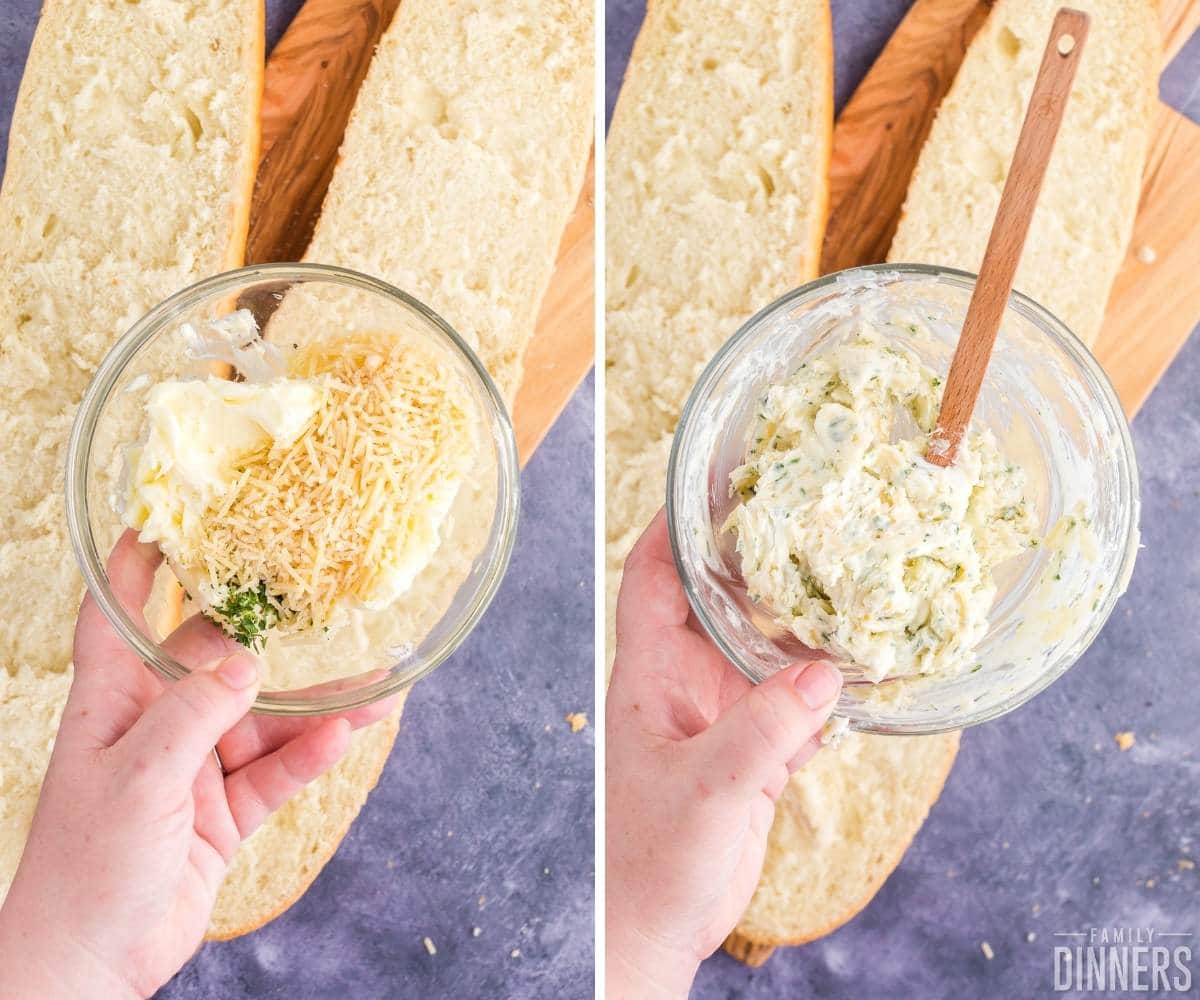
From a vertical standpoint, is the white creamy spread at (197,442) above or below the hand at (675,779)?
above

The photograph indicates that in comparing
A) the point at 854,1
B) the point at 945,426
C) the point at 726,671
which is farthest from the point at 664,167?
the point at 726,671

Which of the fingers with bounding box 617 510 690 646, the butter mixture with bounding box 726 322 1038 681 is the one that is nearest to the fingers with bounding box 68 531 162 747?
the fingers with bounding box 617 510 690 646

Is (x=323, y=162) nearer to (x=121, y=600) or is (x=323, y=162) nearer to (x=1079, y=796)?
(x=121, y=600)

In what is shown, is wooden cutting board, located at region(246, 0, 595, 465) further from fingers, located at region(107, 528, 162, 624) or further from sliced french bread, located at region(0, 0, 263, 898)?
fingers, located at region(107, 528, 162, 624)

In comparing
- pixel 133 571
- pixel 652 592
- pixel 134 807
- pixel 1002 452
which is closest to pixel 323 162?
pixel 133 571

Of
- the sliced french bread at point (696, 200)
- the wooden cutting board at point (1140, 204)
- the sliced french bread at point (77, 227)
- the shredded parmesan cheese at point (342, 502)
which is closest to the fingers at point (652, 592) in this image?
the sliced french bread at point (696, 200)

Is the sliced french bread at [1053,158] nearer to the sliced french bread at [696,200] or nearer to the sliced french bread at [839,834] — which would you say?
the sliced french bread at [696,200]
